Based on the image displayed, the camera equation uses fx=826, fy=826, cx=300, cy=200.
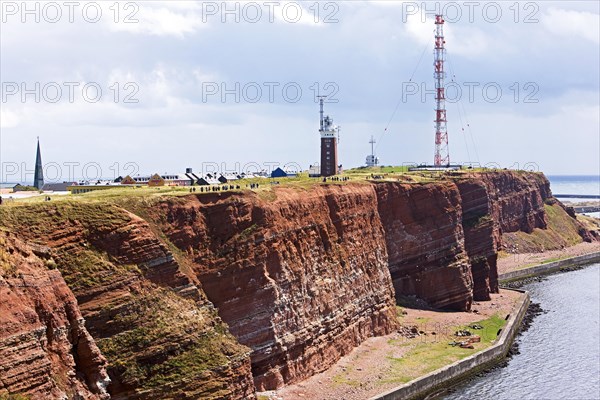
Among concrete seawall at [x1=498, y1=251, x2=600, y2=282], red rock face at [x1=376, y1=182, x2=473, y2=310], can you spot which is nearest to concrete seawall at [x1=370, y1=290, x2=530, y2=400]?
red rock face at [x1=376, y1=182, x2=473, y2=310]

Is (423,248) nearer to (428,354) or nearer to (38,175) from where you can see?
(428,354)

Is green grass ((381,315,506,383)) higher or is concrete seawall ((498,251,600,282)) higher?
concrete seawall ((498,251,600,282))

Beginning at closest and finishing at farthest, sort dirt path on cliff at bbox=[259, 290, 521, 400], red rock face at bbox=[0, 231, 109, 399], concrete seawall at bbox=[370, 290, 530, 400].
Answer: red rock face at bbox=[0, 231, 109, 399] < dirt path on cliff at bbox=[259, 290, 521, 400] < concrete seawall at bbox=[370, 290, 530, 400]

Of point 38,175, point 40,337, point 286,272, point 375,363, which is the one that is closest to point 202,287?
point 286,272

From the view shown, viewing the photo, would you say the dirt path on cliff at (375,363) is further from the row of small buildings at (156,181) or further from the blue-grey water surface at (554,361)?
the row of small buildings at (156,181)

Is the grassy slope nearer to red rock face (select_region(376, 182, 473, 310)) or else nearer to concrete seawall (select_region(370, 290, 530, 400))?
concrete seawall (select_region(370, 290, 530, 400))

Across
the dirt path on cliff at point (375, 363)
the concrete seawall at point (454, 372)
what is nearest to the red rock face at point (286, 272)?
the dirt path on cliff at point (375, 363)
